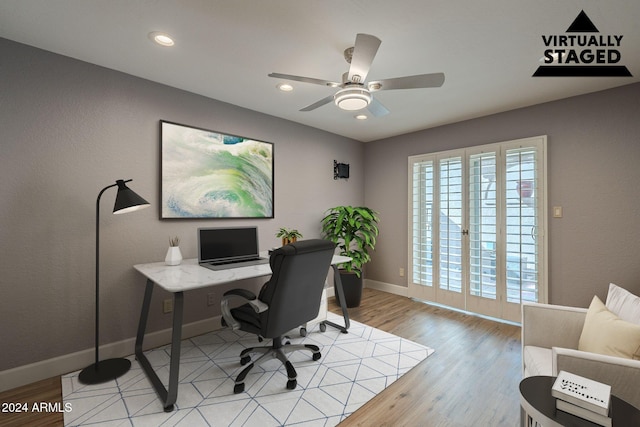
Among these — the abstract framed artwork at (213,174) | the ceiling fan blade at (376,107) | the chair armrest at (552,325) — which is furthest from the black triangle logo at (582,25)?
the abstract framed artwork at (213,174)

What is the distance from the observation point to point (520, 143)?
3207 millimetres

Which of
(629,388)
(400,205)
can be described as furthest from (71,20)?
(400,205)

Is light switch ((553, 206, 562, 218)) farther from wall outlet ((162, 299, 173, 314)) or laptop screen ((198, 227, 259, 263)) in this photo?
wall outlet ((162, 299, 173, 314))

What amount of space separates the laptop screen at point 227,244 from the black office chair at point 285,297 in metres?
0.70

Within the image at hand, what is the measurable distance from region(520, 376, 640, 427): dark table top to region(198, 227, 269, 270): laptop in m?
2.06

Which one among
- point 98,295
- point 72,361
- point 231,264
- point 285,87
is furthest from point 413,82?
point 72,361

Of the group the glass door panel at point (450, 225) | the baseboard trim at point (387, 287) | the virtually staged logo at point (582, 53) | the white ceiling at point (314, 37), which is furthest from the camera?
the baseboard trim at point (387, 287)

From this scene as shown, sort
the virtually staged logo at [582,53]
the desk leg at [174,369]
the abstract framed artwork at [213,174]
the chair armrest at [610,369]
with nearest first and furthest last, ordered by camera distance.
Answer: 1. the chair armrest at [610,369]
2. the desk leg at [174,369]
3. the virtually staged logo at [582,53]
4. the abstract framed artwork at [213,174]

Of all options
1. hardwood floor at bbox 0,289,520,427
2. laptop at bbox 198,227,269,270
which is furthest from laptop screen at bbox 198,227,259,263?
hardwood floor at bbox 0,289,520,427

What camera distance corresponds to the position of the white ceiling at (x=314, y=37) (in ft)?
5.49

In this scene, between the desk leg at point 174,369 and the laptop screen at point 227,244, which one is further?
the laptop screen at point 227,244

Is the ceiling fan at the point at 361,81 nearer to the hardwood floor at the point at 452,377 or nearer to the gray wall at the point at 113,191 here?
A: the gray wall at the point at 113,191

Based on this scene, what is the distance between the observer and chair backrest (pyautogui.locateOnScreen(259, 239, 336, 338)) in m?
1.85

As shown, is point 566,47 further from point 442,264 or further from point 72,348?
point 72,348
